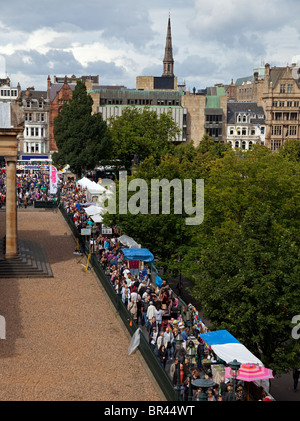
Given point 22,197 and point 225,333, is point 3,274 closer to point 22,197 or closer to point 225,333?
point 225,333

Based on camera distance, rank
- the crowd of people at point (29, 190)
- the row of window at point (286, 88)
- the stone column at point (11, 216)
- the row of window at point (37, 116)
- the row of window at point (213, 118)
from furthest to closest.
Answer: the row of window at point (213, 118) → the row of window at point (286, 88) → the row of window at point (37, 116) → the crowd of people at point (29, 190) → the stone column at point (11, 216)

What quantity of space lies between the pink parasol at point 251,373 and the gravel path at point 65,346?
9.92ft

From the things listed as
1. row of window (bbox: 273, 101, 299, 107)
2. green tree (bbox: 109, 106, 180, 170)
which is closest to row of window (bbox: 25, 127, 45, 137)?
green tree (bbox: 109, 106, 180, 170)

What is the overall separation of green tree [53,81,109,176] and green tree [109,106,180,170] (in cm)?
274

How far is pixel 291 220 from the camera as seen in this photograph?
42.4 metres

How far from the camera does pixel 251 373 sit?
1936 cm

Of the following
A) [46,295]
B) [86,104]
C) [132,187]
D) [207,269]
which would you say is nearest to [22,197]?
[86,104]

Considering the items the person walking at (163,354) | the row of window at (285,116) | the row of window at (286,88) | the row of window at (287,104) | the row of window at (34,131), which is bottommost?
the person walking at (163,354)

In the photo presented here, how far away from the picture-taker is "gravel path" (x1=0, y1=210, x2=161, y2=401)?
20.9 m

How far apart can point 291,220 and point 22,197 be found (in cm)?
3955

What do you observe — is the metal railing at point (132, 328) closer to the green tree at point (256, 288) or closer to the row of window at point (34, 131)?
the green tree at point (256, 288)

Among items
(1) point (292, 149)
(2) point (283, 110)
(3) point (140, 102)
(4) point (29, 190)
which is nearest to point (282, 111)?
(2) point (283, 110)

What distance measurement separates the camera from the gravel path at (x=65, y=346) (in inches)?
823

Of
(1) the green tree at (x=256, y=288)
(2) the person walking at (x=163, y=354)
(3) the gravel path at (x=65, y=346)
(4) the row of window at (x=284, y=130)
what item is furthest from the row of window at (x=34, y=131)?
(2) the person walking at (x=163, y=354)
